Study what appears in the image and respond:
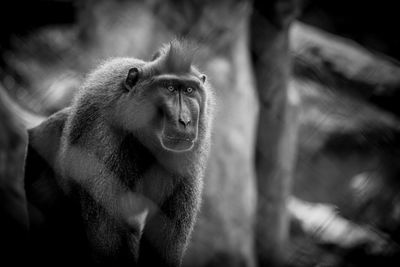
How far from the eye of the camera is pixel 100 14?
13.0ft

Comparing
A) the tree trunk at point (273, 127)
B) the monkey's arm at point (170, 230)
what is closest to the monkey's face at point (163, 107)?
the monkey's arm at point (170, 230)

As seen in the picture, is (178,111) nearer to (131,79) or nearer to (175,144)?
(175,144)

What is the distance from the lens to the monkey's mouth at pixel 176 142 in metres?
2.06

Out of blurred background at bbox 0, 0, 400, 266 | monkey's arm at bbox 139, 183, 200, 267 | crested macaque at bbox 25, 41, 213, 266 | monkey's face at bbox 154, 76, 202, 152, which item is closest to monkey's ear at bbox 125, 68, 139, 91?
crested macaque at bbox 25, 41, 213, 266

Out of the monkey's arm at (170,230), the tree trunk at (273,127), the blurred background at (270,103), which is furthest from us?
the tree trunk at (273,127)

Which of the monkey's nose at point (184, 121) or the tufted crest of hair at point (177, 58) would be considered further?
the tufted crest of hair at point (177, 58)

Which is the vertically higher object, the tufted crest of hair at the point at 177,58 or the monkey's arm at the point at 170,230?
the tufted crest of hair at the point at 177,58

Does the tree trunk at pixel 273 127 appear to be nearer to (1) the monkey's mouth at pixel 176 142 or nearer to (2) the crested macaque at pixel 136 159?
Result: (2) the crested macaque at pixel 136 159

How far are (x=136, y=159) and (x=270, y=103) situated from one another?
2491mm

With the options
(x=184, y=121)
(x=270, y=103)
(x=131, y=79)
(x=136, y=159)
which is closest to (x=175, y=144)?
(x=184, y=121)

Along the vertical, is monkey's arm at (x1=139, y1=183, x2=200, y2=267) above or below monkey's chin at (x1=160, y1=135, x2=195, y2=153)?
below

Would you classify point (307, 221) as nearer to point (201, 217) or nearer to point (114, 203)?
point (201, 217)

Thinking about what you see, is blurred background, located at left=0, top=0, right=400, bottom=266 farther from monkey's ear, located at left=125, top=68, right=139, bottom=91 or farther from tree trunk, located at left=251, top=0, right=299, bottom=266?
monkey's ear, located at left=125, top=68, right=139, bottom=91

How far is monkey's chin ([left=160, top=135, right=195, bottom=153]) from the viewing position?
81.4 inches
